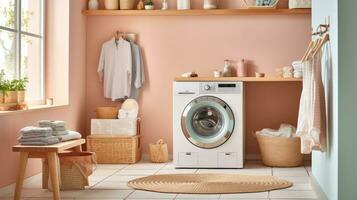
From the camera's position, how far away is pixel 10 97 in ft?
17.2

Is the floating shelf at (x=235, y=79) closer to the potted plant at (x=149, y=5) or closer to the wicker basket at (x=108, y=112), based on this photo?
the wicker basket at (x=108, y=112)

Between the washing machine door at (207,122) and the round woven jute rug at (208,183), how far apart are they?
661 millimetres

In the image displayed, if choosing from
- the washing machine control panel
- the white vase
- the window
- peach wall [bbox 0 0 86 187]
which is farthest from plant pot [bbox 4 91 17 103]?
the white vase

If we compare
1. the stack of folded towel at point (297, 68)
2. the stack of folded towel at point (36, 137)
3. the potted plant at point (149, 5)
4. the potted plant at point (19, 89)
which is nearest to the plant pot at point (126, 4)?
the potted plant at point (149, 5)

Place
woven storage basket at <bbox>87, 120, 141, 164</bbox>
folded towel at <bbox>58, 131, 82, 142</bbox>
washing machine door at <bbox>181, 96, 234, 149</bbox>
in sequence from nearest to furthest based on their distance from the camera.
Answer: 1. folded towel at <bbox>58, 131, 82, 142</bbox>
2. washing machine door at <bbox>181, 96, 234, 149</bbox>
3. woven storage basket at <bbox>87, 120, 141, 164</bbox>

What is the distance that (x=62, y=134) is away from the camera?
5.11m

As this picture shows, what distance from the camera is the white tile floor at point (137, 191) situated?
195 inches

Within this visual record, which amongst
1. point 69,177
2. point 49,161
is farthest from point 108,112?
point 49,161

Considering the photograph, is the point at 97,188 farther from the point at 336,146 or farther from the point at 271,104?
the point at 271,104

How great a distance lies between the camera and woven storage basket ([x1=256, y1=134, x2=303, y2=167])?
268 inches

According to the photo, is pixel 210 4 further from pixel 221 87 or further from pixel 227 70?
pixel 221 87

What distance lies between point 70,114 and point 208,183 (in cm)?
208

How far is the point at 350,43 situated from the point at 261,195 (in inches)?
66.7

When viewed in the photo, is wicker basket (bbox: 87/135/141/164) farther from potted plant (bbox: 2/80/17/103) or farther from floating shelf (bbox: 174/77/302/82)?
potted plant (bbox: 2/80/17/103)
